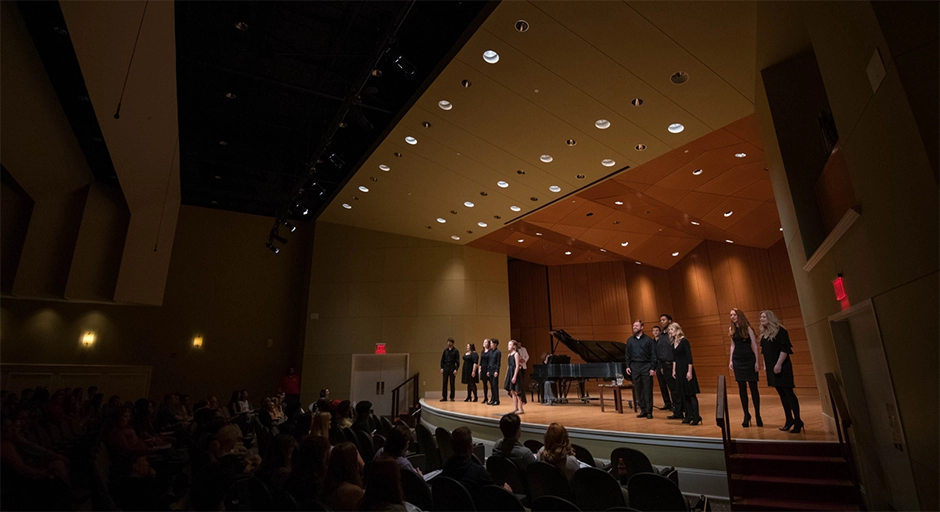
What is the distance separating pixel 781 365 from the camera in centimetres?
508

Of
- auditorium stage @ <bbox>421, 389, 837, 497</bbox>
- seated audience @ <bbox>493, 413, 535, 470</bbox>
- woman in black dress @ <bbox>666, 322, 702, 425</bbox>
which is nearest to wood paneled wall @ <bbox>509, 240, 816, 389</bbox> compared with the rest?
auditorium stage @ <bbox>421, 389, 837, 497</bbox>

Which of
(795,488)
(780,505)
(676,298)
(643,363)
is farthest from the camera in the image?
(676,298)

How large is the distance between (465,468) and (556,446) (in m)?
0.76

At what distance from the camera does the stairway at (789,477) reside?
3918mm

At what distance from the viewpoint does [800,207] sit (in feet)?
15.3

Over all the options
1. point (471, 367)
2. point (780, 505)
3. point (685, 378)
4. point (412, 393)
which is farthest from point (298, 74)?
point (780, 505)

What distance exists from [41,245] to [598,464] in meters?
10.2

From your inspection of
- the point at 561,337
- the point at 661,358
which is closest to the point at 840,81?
the point at 661,358

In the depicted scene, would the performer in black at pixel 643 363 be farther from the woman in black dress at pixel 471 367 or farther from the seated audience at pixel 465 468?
the woman in black dress at pixel 471 367

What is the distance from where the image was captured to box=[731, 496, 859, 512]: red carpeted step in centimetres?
378

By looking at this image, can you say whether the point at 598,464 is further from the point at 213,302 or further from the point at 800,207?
the point at 213,302

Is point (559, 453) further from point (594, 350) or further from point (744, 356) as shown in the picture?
point (594, 350)

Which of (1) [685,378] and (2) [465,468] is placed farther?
(1) [685,378]

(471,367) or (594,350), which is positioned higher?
(594,350)
